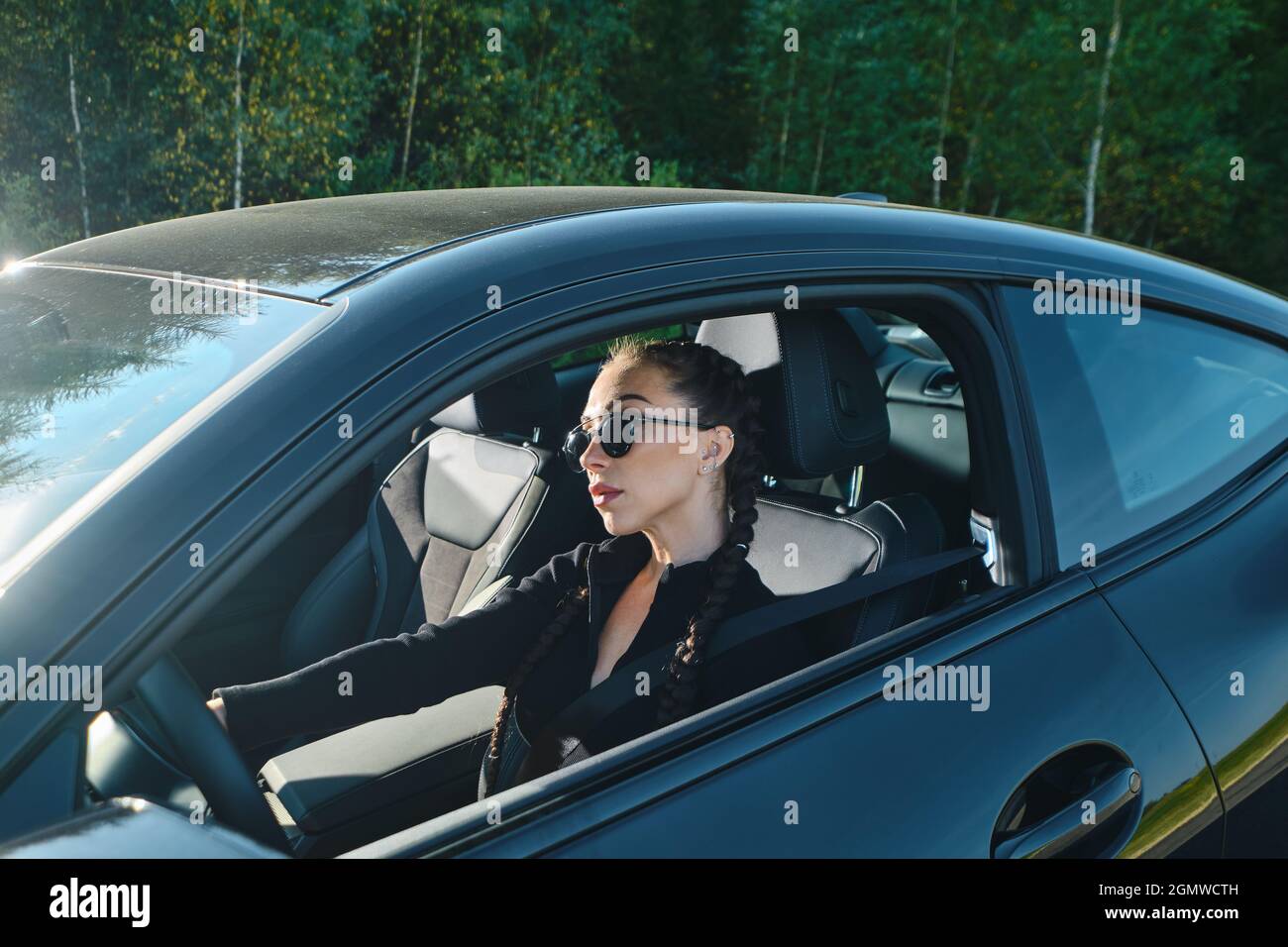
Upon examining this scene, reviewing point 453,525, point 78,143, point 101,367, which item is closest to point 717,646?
point 101,367

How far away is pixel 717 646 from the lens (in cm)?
164

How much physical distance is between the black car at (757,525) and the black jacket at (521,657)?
0.16 metres

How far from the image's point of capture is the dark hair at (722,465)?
71.1 inches

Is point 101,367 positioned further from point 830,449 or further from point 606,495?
point 830,449

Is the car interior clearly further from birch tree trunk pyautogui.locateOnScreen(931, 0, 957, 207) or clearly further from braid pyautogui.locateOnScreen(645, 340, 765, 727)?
birch tree trunk pyautogui.locateOnScreen(931, 0, 957, 207)

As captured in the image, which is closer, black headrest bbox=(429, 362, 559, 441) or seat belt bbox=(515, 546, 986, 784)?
seat belt bbox=(515, 546, 986, 784)

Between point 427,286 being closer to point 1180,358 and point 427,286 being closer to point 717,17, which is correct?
point 1180,358

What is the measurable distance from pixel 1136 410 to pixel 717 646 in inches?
30.5

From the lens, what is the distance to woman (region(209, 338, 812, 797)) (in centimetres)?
175

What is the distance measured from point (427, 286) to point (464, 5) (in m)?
14.1
